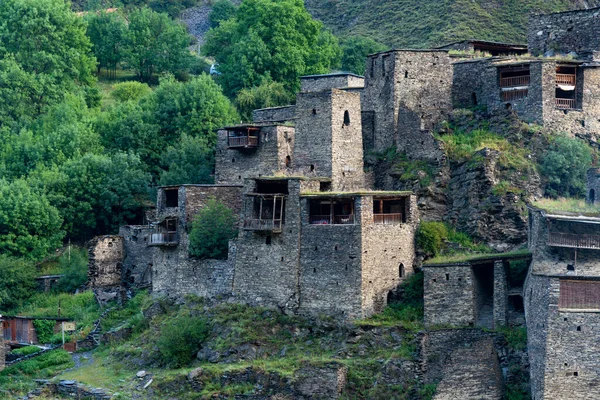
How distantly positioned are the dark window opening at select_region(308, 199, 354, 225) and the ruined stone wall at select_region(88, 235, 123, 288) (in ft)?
49.8

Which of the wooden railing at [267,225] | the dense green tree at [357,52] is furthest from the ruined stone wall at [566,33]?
the dense green tree at [357,52]

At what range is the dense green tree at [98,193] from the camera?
269ft

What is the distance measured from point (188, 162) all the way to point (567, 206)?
22666 mm

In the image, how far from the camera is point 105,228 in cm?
8312

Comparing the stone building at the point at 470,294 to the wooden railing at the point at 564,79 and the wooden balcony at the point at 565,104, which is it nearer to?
the wooden balcony at the point at 565,104

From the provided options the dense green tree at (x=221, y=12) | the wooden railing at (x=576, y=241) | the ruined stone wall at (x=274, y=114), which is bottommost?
the wooden railing at (x=576, y=241)

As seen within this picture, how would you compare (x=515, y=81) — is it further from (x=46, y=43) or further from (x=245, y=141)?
(x=46, y=43)

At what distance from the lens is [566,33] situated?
252 feet

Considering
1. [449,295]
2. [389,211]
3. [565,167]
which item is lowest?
[449,295]

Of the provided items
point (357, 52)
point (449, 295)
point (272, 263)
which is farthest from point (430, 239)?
point (357, 52)

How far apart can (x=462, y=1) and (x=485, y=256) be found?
42.5 m

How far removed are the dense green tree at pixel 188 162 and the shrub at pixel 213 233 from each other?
26.0 feet

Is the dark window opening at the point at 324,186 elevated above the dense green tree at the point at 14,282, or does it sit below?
above

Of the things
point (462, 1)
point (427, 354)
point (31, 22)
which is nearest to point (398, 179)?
point (427, 354)
